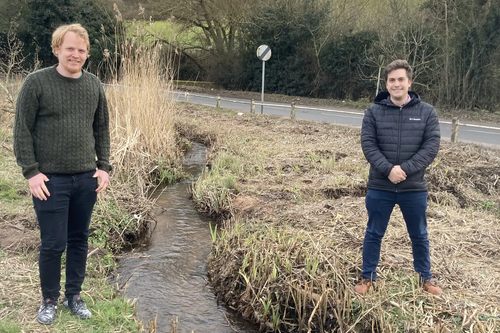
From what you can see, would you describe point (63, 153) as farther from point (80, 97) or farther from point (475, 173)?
point (475, 173)

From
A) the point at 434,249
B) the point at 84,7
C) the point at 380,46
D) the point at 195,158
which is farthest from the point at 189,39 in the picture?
the point at 434,249

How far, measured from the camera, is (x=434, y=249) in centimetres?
408

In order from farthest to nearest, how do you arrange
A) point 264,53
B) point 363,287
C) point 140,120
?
point 264,53 → point 140,120 → point 363,287

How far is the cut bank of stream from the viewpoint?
142 inches

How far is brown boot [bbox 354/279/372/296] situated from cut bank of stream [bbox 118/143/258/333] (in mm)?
940

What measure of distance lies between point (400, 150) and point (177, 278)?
8.28 feet

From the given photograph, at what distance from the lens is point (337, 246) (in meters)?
4.00

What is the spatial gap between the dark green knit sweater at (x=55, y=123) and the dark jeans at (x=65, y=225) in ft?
0.33

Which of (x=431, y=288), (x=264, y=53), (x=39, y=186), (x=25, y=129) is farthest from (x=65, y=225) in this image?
(x=264, y=53)

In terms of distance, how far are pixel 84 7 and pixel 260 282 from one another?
22408 mm

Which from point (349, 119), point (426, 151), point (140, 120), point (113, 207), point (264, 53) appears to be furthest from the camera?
point (264, 53)

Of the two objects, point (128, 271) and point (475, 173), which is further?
point (475, 173)

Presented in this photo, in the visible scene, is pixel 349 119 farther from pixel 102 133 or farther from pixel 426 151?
pixel 102 133

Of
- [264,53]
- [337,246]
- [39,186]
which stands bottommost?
[337,246]
